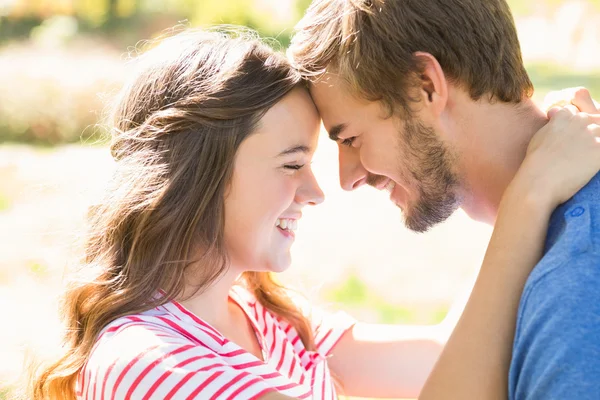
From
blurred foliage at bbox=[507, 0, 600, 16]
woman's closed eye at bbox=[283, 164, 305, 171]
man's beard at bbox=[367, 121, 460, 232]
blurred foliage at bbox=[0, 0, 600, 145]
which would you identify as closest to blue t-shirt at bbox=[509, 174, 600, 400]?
man's beard at bbox=[367, 121, 460, 232]

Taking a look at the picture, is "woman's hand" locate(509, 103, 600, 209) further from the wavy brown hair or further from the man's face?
the wavy brown hair

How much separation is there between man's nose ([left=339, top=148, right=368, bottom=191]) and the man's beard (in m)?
0.15

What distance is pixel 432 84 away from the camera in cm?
212

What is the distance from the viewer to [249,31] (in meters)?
2.41

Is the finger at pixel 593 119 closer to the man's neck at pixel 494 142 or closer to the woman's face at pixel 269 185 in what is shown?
the man's neck at pixel 494 142

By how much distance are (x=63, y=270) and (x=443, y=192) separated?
3.54 ft

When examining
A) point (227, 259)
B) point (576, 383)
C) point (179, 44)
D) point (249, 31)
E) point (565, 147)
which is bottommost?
point (576, 383)

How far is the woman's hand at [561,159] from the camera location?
1775 millimetres

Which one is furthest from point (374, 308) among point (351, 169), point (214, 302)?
point (214, 302)

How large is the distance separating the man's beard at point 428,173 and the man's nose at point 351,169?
15 centimetres

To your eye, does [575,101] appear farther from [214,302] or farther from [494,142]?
[214,302]

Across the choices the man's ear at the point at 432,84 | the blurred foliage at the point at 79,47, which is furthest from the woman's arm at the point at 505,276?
the blurred foliage at the point at 79,47

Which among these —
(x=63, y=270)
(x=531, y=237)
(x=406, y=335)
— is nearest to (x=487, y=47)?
(x=531, y=237)

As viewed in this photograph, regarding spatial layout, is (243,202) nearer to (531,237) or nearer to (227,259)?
(227,259)
